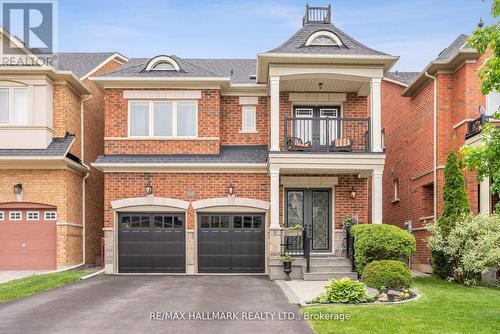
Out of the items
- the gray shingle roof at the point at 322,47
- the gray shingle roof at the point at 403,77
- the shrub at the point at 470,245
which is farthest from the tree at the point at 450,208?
the gray shingle roof at the point at 403,77

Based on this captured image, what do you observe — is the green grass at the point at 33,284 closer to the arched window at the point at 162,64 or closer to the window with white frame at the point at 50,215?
the window with white frame at the point at 50,215

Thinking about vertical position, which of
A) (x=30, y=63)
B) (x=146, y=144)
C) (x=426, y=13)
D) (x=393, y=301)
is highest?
(x=426, y=13)

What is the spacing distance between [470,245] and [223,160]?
7.78 m

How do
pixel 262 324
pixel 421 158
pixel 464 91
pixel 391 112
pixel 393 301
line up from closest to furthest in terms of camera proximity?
pixel 262 324, pixel 393 301, pixel 464 91, pixel 421 158, pixel 391 112

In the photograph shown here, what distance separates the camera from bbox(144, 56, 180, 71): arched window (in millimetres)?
18750

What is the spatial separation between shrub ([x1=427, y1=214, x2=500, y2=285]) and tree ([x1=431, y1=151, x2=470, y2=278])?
0.39ft

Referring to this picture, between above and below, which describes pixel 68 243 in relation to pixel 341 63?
below

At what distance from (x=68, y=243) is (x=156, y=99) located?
5430 mm

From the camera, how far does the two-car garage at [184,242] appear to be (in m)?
18.0

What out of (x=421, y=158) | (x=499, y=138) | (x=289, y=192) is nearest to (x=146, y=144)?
(x=289, y=192)

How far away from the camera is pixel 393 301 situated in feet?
37.0

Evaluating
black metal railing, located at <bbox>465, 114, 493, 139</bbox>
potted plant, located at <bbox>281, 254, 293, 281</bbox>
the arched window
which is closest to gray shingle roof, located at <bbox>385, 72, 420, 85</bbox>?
black metal railing, located at <bbox>465, 114, 493, 139</bbox>

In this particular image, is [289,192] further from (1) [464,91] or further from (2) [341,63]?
(1) [464,91]

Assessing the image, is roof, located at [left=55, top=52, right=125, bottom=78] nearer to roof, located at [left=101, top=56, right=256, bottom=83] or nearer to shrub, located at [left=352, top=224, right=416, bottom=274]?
roof, located at [left=101, top=56, right=256, bottom=83]
